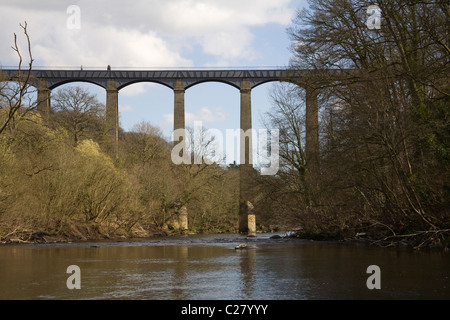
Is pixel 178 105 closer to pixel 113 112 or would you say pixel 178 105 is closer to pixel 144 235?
pixel 113 112

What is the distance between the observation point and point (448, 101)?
1820cm

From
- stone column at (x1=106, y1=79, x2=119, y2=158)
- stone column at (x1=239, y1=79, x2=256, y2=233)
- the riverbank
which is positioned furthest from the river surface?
stone column at (x1=106, y1=79, x2=119, y2=158)

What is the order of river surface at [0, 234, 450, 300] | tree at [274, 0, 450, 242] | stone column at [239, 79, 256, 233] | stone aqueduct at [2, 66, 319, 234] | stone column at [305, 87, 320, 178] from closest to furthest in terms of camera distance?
river surface at [0, 234, 450, 300] → tree at [274, 0, 450, 242] → stone column at [305, 87, 320, 178] → stone column at [239, 79, 256, 233] → stone aqueduct at [2, 66, 319, 234]

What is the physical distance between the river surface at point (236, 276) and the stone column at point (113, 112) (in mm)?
32121

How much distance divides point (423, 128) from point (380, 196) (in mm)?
4129

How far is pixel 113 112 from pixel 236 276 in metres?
39.9

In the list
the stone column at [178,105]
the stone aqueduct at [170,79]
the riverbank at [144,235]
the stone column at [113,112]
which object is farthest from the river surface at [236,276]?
the stone column at [178,105]

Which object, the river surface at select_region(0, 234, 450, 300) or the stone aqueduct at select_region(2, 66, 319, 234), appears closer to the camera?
the river surface at select_region(0, 234, 450, 300)

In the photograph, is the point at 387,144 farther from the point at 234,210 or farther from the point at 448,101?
the point at 234,210

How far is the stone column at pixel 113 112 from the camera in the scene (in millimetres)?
49037

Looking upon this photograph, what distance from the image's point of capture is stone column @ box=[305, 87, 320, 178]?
81.4 ft

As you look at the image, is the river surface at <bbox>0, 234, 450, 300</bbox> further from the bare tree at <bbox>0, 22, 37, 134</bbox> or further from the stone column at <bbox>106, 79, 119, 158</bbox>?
the stone column at <bbox>106, 79, 119, 158</bbox>

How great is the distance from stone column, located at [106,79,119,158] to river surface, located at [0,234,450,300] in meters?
32.1
